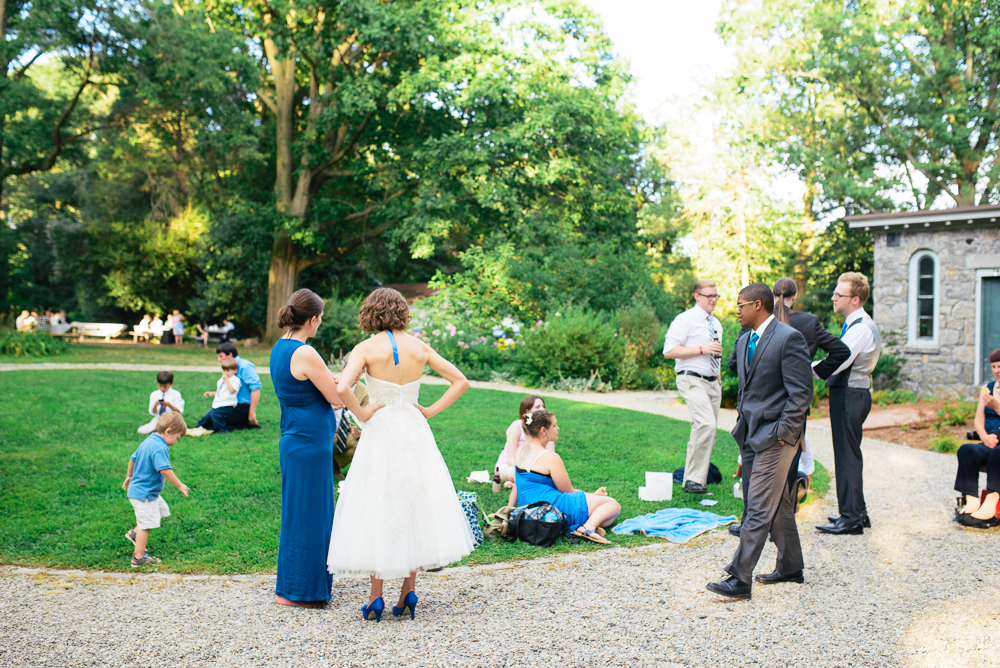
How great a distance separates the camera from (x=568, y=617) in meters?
4.28

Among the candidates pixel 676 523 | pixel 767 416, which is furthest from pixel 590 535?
pixel 767 416

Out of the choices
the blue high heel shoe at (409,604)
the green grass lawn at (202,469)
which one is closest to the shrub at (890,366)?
the green grass lawn at (202,469)

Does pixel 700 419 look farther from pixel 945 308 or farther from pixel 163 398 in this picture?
pixel 945 308

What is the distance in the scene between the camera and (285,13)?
71.9 ft

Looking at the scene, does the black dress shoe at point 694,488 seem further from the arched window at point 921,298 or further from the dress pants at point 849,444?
the arched window at point 921,298

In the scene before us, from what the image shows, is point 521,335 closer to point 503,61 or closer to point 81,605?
point 503,61

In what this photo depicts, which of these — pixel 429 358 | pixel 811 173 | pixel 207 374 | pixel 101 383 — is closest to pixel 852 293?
pixel 429 358

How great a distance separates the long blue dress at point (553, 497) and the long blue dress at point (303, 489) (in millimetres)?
2014

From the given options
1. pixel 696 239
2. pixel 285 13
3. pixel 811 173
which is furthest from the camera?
pixel 696 239

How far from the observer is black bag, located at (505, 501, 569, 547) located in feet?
18.7

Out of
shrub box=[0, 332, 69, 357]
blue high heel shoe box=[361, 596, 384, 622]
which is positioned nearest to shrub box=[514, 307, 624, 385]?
blue high heel shoe box=[361, 596, 384, 622]

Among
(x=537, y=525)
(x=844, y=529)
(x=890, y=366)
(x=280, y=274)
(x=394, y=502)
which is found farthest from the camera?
(x=280, y=274)

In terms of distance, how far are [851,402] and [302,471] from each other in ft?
13.8

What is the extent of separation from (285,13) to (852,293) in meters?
20.5
